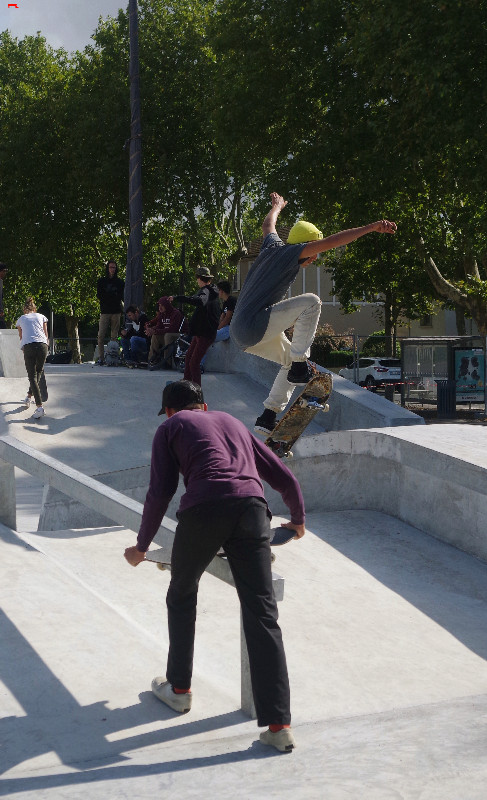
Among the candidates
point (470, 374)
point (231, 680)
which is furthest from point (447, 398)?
point (231, 680)

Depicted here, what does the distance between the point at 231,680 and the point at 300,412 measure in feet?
9.67

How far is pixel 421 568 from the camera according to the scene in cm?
653

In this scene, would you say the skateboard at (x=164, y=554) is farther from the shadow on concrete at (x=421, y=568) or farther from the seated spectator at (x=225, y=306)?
the seated spectator at (x=225, y=306)

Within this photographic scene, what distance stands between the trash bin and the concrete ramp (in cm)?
1326

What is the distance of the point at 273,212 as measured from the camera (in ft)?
19.1

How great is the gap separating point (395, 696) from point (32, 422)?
24.4 feet

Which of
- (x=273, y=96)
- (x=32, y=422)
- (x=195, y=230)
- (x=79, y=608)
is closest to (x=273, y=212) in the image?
(x=79, y=608)

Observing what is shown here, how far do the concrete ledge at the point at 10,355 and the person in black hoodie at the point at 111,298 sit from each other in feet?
7.98

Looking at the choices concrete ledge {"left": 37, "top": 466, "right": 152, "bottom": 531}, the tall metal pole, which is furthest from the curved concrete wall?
the tall metal pole

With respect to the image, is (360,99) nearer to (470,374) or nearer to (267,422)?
(470,374)

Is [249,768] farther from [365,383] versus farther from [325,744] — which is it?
[365,383]

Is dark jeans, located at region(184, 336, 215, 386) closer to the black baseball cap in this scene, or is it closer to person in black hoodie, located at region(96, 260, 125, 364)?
person in black hoodie, located at region(96, 260, 125, 364)

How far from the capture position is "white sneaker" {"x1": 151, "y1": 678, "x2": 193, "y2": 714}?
3.61 metres

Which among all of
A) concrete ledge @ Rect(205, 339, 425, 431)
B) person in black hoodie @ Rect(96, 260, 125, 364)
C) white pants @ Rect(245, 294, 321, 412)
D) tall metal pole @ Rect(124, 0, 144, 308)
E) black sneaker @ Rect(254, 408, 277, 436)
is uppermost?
tall metal pole @ Rect(124, 0, 144, 308)
